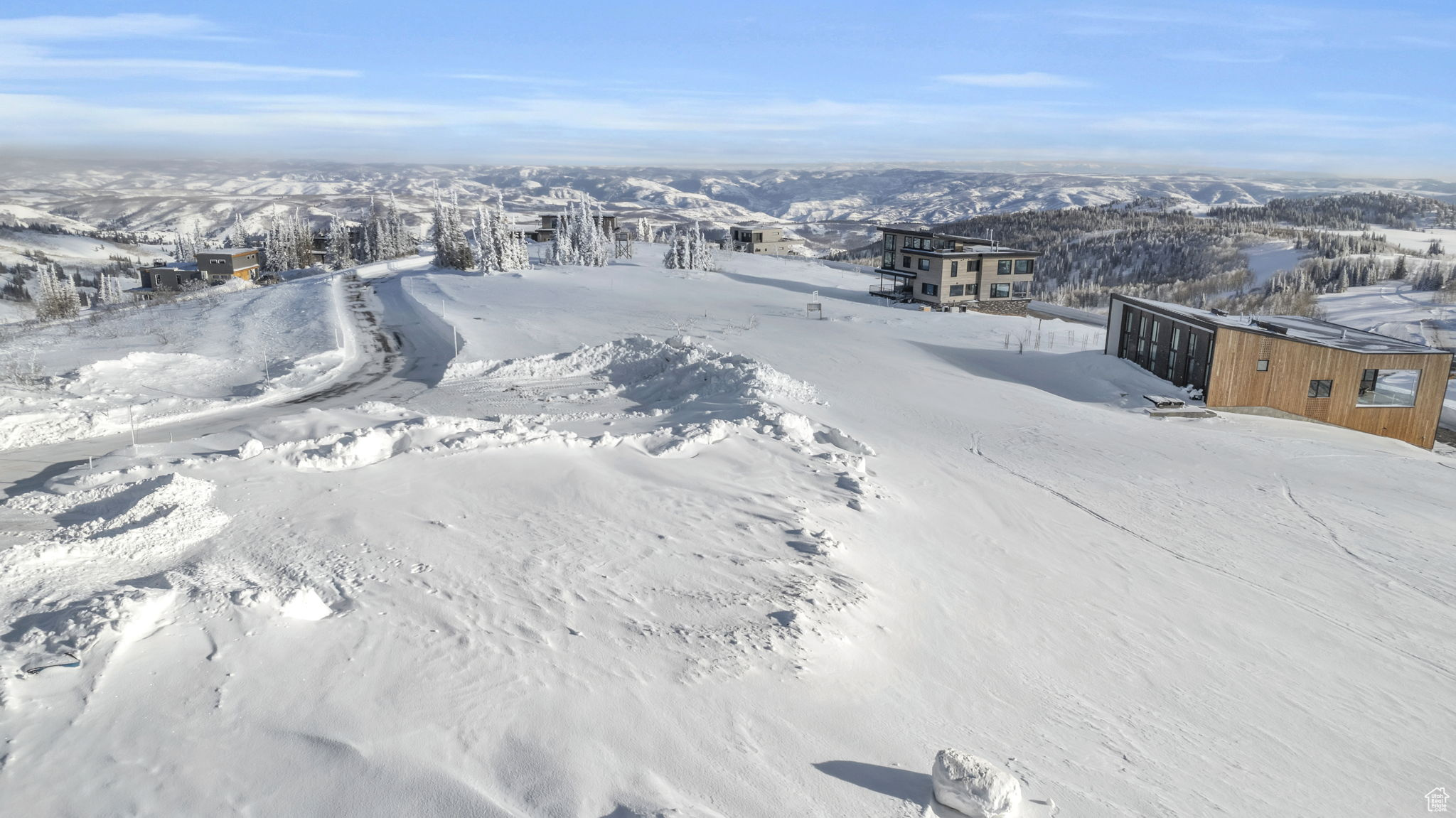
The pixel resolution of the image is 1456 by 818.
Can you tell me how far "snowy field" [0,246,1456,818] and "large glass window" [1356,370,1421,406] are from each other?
8658mm

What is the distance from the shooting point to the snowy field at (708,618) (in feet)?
23.4

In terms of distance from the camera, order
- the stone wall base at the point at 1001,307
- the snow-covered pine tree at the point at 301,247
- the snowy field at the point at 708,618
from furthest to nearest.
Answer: the snow-covered pine tree at the point at 301,247 < the stone wall base at the point at 1001,307 < the snowy field at the point at 708,618

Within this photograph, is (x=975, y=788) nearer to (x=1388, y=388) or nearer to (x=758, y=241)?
(x=1388, y=388)

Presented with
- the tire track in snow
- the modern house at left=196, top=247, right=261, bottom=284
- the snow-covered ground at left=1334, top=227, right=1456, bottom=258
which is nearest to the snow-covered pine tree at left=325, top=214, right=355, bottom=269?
the modern house at left=196, top=247, right=261, bottom=284

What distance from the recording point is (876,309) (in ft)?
170

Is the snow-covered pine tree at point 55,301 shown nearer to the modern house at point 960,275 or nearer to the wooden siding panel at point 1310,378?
the modern house at point 960,275

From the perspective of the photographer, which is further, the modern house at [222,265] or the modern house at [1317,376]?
the modern house at [222,265]

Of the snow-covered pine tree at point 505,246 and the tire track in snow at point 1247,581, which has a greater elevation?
the snow-covered pine tree at point 505,246

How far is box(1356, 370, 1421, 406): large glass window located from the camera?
28.4 meters

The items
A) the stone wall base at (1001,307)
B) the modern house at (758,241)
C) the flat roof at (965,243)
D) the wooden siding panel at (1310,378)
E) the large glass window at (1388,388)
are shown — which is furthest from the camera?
the modern house at (758,241)

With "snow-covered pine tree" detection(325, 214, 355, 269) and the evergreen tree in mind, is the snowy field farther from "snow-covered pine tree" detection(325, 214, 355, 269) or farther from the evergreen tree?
"snow-covered pine tree" detection(325, 214, 355, 269)

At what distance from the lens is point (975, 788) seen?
23.1 feet

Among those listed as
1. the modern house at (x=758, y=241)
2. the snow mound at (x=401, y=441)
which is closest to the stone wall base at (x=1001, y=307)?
the modern house at (x=758, y=241)

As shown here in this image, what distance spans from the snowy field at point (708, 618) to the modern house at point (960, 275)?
119 ft
